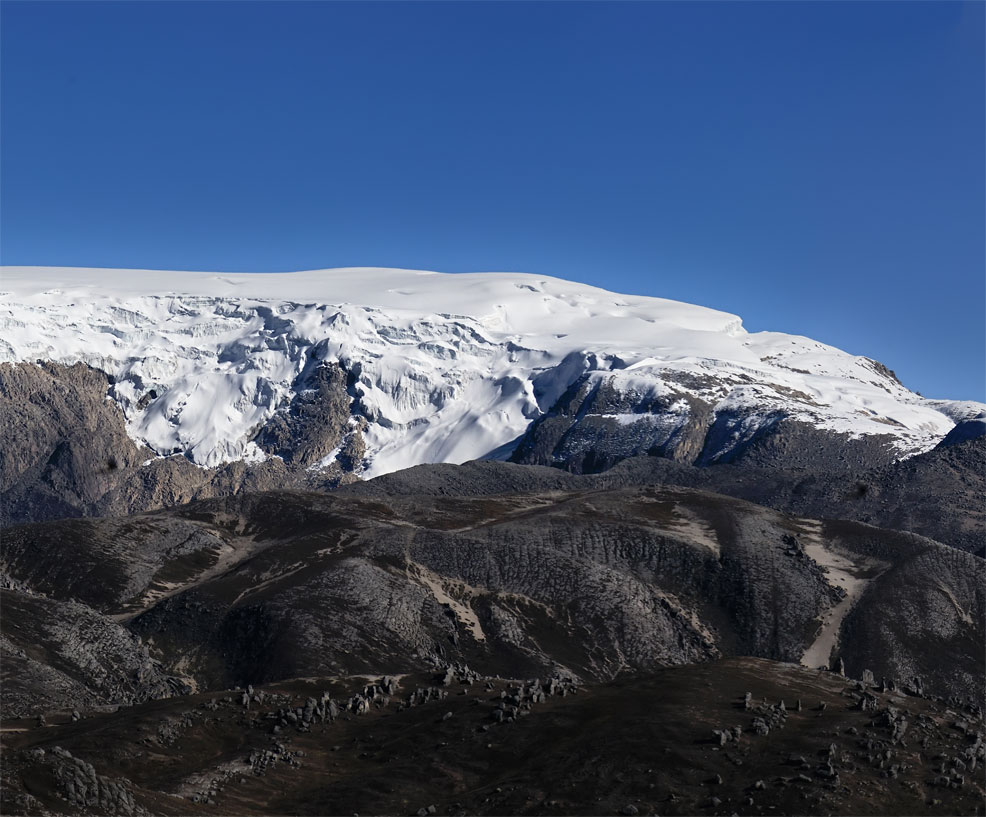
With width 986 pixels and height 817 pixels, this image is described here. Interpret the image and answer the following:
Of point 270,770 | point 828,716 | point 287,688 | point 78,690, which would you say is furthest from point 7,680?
point 828,716

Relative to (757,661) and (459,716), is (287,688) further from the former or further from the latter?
(757,661)

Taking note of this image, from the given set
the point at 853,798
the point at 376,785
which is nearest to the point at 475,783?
the point at 376,785

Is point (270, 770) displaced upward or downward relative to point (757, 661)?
downward

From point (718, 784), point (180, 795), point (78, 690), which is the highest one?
point (718, 784)

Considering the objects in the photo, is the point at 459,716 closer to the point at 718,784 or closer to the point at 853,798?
the point at 718,784

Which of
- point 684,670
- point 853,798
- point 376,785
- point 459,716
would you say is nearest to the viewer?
point 853,798

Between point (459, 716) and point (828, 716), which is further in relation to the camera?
point (459, 716)

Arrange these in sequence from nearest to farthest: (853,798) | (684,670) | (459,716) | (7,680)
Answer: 1. (853,798)
2. (459,716)
3. (684,670)
4. (7,680)
